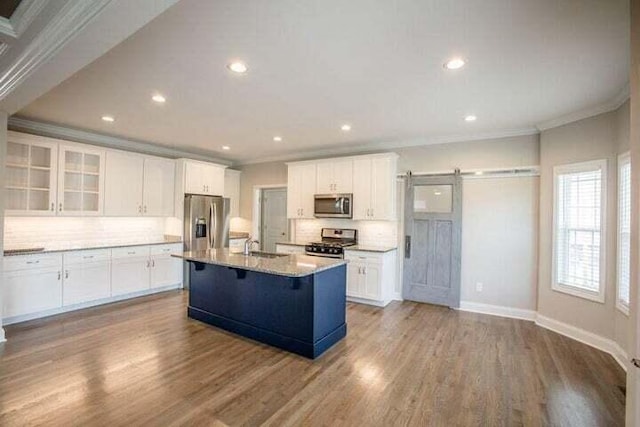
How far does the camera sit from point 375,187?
5188 millimetres

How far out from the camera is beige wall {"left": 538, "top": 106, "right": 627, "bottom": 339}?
3420 mm

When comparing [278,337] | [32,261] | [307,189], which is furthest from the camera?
[307,189]

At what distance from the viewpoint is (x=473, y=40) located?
7.31 ft

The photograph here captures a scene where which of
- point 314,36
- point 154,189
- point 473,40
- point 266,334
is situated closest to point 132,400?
point 266,334

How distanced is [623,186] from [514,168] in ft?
4.33

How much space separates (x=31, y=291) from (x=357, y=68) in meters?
4.72

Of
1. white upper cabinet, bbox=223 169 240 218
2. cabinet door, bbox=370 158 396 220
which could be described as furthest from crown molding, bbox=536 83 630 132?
white upper cabinet, bbox=223 169 240 218

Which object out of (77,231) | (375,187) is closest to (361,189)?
(375,187)

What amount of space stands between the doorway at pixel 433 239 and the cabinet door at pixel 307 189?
5.55ft

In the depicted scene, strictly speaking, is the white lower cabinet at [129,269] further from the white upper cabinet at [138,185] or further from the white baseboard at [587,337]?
the white baseboard at [587,337]

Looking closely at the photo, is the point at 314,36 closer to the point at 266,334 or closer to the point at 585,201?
the point at 266,334

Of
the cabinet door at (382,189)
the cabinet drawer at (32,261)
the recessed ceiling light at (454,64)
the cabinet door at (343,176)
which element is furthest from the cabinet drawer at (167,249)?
the recessed ceiling light at (454,64)

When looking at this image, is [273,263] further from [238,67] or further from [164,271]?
[164,271]

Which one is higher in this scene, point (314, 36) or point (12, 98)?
point (314, 36)
